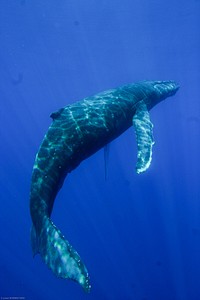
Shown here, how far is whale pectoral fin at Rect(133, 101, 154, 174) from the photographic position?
7222 millimetres

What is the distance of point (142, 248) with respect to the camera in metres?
28.6

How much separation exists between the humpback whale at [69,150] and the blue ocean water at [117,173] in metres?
21.4

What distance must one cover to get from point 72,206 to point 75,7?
19521 mm

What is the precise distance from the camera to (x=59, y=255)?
5824mm

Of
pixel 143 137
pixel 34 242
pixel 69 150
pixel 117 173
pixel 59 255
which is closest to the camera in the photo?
pixel 59 255

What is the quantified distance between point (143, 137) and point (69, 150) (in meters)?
1.97

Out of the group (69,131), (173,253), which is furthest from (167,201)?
(69,131)

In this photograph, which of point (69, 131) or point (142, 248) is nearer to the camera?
point (69, 131)

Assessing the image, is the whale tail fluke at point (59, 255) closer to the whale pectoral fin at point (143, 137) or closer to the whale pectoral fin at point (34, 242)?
the whale pectoral fin at point (34, 242)

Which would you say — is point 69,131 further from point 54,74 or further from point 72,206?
point 54,74

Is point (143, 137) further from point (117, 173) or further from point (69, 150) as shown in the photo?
point (117, 173)

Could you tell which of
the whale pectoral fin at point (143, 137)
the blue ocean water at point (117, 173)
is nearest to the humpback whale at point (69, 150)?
the whale pectoral fin at point (143, 137)

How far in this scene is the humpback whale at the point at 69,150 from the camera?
6043 millimetres

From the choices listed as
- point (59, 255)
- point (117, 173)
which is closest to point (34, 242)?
point (59, 255)
